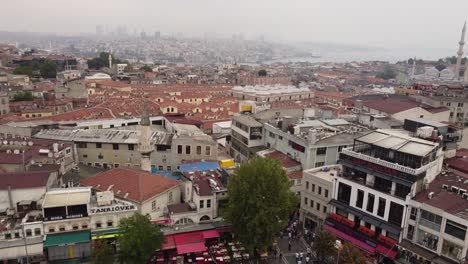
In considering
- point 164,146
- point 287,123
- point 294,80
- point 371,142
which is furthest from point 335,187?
point 294,80

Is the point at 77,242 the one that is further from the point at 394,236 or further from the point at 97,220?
the point at 394,236

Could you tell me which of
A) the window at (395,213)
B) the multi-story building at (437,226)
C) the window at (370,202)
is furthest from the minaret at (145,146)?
the multi-story building at (437,226)

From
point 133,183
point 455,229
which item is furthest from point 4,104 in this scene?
point 455,229

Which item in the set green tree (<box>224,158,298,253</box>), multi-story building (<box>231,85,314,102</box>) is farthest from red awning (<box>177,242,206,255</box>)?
multi-story building (<box>231,85,314,102</box>)

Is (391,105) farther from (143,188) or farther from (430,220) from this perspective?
(143,188)

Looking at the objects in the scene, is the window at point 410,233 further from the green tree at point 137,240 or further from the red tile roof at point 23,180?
the red tile roof at point 23,180
